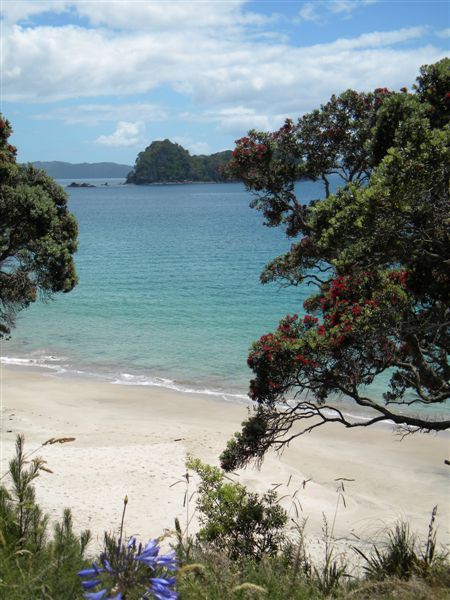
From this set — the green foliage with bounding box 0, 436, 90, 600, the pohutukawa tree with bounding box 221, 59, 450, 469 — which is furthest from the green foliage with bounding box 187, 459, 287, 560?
the green foliage with bounding box 0, 436, 90, 600

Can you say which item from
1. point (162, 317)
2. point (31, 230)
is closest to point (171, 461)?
point (31, 230)

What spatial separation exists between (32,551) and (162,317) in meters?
29.9

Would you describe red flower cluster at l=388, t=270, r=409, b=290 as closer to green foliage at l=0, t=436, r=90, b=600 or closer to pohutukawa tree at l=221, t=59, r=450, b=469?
pohutukawa tree at l=221, t=59, r=450, b=469

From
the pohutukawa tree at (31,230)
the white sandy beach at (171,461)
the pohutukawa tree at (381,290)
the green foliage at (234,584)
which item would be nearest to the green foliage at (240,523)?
the pohutukawa tree at (381,290)

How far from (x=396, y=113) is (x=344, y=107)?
15.8 ft

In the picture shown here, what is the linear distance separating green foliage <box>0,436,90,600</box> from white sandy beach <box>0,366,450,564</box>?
21.3 ft

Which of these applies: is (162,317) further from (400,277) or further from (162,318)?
(400,277)

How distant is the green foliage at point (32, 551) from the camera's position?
3.42 metres

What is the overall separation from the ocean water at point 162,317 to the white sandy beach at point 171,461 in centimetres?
293

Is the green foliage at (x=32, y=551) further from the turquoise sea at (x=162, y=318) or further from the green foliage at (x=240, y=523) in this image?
the turquoise sea at (x=162, y=318)

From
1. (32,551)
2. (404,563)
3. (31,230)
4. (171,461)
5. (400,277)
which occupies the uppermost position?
(31,230)

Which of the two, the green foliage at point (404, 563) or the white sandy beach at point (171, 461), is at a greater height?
the green foliage at point (404, 563)

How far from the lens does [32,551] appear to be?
A: 431 cm

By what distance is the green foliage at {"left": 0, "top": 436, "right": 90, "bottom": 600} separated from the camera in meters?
3.42
